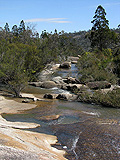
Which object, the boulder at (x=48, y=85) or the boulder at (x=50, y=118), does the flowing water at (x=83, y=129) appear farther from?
the boulder at (x=48, y=85)

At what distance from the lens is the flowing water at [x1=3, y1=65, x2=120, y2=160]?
6.21 m

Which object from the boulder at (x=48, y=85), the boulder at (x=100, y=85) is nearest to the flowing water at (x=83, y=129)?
the boulder at (x=100, y=85)

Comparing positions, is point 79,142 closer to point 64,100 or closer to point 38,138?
point 38,138

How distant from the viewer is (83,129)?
809cm

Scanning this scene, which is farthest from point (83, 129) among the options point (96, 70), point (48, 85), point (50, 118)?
point (96, 70)

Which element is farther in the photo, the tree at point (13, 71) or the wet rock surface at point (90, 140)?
the tree at point (13, 71)

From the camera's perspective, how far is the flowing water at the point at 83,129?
6215 millimetres

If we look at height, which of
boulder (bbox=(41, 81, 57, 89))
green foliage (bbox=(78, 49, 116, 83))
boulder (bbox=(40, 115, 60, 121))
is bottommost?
boulder (bbox=(40, 115, 60, 121))

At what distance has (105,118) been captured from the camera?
9.80 meters

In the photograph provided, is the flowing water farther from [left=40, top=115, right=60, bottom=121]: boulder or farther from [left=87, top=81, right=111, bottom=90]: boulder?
[left=87, top=81, right=111, bottom=90]: boulder

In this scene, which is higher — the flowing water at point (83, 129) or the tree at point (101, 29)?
the tree at point (101, 29)

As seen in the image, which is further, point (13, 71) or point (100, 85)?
point (100, 85)

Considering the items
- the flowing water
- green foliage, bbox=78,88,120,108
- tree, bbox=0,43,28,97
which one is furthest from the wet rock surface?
tree, bbox=0,43,28,97

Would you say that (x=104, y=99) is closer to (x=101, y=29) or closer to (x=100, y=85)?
(x=100, y=85)
